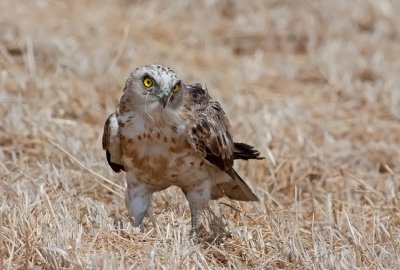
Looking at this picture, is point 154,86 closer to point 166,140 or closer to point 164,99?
point 164,99

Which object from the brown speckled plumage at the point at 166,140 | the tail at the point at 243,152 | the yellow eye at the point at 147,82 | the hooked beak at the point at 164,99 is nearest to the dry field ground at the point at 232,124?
the brown speckled plumage at the point at 166,140

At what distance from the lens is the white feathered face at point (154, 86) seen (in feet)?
18.5

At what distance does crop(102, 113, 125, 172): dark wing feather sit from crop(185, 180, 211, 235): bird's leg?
0.45m

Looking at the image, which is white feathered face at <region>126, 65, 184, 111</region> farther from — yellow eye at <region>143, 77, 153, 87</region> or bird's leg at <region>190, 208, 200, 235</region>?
bird's leg at <region>190, 208, 200, 235</region>

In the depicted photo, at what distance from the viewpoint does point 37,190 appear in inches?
257

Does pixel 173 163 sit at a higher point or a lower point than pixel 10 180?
higher

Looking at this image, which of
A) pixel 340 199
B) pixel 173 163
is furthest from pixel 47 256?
pixel 340 199

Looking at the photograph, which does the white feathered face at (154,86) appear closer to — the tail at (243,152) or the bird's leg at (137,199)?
the bird's leg at (137,199)

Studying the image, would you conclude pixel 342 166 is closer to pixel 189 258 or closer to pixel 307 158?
pixel 307 158

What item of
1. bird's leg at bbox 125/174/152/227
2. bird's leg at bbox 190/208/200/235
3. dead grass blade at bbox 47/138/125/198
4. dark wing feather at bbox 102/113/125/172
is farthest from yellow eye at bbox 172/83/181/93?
dead grass blade at bbox 47/138/125/198

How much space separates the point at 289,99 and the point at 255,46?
1987mm

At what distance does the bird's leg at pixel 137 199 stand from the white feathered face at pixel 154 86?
58 centimetres

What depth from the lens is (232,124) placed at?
29.2ft

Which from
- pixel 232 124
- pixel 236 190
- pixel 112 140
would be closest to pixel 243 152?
pixel 236 190
